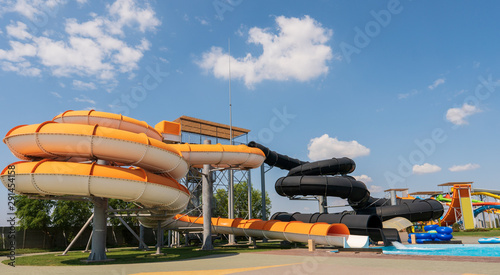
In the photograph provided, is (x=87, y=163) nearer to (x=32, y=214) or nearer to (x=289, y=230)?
(x=289, y=230)

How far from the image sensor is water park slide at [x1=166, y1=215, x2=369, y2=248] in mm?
19688

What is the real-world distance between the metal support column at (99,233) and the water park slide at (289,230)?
9.66m

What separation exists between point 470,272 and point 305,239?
1265cm

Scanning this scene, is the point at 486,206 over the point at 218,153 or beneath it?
beneath

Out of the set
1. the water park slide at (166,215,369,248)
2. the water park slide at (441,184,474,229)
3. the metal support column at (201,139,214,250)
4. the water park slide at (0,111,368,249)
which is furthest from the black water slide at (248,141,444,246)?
the water park slide at (0,111,368,249)

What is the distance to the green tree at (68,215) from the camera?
110 feet

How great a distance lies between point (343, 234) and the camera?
70.3ft

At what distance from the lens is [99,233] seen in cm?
1669

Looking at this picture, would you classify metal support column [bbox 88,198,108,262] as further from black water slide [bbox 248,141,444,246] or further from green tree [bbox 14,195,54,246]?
green tree [bbox 14,195,54,246]

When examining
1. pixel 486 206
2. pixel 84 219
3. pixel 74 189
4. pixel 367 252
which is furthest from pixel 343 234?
pixel 486 206

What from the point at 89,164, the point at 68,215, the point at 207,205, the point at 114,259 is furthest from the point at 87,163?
the point at 68,215

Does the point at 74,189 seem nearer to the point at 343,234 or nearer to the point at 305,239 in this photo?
the point at 305,239

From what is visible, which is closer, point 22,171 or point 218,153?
point 22,171

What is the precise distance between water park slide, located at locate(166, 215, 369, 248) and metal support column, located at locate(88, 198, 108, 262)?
31.7ft
